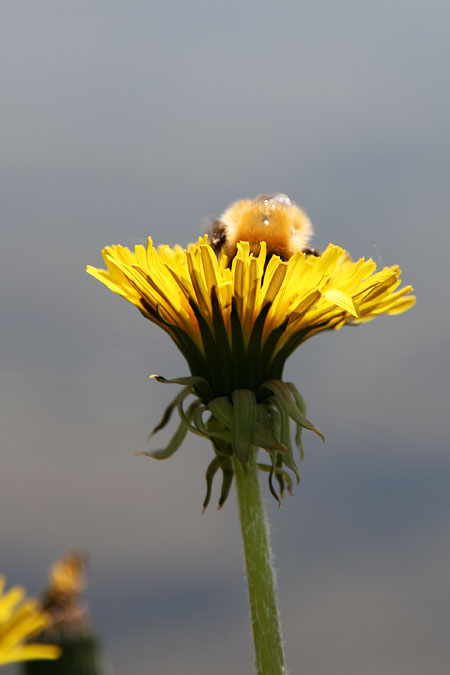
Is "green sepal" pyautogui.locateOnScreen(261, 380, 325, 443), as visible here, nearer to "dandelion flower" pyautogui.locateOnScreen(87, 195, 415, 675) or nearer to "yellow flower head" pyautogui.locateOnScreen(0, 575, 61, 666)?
"dandelion flower" pyautogui.locateOnScreen(87, 195, 415, 675)

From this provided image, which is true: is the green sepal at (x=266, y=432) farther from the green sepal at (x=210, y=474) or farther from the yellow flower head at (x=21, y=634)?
the yellow flower head at (x=21, y=634)

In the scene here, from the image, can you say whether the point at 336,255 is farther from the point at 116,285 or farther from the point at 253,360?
the point at 116,285

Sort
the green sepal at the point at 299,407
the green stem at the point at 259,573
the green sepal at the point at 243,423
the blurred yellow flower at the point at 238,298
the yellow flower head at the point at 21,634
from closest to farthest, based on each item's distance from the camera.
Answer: the yellow flower head at the point at 21,634 < the green stem at the point at 259,573 < the green sepal at the point at 243,423 < the blurred yellow flower at the point at 238,298 < the green sepal at the point at 299,407

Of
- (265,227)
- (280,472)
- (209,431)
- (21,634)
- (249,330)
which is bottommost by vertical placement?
(21,634)

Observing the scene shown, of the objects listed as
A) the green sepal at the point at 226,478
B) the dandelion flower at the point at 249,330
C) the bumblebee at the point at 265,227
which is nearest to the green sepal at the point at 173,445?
the dandelion flower at the point at 249,330

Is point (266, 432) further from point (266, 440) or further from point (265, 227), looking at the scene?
point (265, 227)

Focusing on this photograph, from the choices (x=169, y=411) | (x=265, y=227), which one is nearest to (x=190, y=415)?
(x=169, y=411)

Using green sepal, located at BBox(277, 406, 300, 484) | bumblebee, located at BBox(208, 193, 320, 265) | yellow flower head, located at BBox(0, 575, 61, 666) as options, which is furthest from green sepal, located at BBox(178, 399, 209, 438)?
yellow flower head, located at BBox(0, 575, 61, 666)
